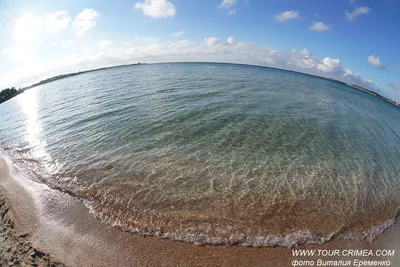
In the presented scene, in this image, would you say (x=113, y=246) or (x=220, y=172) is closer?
(x=113, y=246)

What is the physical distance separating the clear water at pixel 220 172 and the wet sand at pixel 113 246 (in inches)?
19.6

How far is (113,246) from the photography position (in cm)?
858

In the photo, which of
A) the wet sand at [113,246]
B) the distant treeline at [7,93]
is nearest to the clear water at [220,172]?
the wet sand at [113,246]

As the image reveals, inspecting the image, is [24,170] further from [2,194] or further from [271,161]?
[271,161]

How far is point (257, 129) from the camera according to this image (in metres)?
20.9

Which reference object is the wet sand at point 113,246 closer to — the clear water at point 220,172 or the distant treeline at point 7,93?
the clear water at point 220,172

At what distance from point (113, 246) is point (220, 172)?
749cm

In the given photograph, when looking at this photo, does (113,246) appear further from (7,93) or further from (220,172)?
(7,93)

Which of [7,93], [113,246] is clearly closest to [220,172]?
A: [113,246]

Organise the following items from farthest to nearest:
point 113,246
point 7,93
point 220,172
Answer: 1. point 7,93
2. point 220,172
3. point 113,246

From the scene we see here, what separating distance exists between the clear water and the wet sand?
50 cm

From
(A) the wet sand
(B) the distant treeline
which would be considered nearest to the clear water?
(A) the wet sand

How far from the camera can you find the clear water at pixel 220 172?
33.2 ft

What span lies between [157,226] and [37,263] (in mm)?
4583
